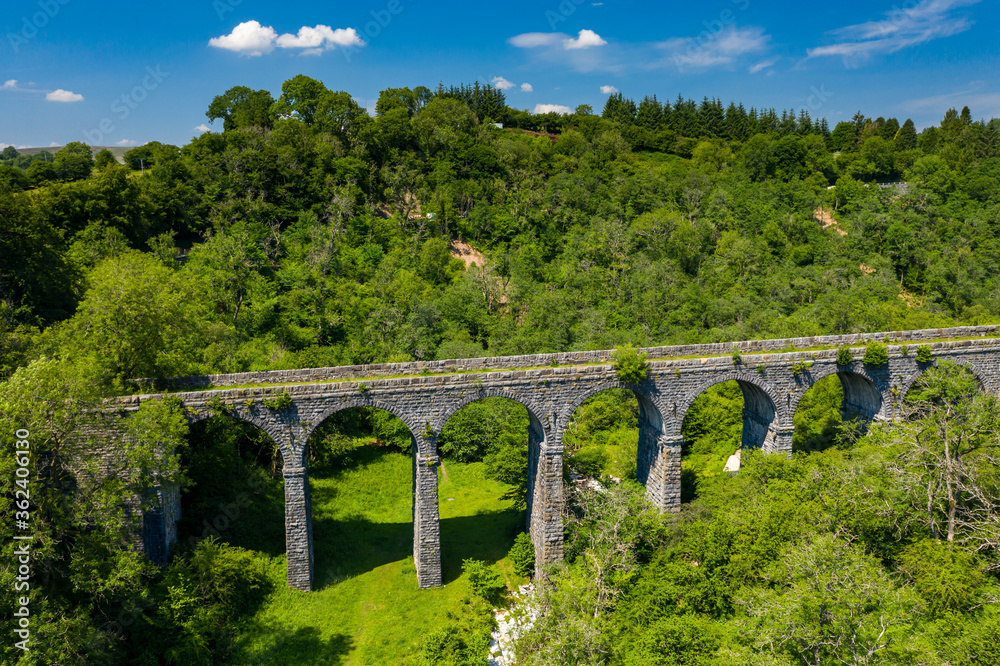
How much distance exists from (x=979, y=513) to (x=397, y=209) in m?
68.7

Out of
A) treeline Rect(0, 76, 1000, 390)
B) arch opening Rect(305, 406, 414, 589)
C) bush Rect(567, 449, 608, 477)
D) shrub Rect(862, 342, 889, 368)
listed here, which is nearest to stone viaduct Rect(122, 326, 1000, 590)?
shrub Rect(862, 342, 889, 368)

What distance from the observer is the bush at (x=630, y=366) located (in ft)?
101

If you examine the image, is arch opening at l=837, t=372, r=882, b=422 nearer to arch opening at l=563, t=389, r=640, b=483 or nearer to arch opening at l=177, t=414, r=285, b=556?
arch opening at l=563, t=389, r=640, b=483

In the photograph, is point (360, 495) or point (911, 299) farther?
point (911, 299)

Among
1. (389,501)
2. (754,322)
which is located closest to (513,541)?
(389,501)

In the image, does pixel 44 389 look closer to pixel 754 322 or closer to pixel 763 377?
pixel 763 377

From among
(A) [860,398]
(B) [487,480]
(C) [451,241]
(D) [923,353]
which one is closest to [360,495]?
(B) [487,480]

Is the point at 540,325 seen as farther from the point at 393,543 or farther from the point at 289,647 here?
the point at 289,647

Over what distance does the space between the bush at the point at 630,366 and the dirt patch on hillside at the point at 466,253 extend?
47.5 m

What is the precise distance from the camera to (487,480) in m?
45.3

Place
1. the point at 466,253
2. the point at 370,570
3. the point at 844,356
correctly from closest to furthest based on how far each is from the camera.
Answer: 1. the point at 370,570
2. the point at 844,356
3. the point at 466,253

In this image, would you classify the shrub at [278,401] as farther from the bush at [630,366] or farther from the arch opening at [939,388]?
the arch opening at [939,388]

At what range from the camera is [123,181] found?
59.1 meters

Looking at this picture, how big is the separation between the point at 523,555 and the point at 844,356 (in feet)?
69.9
